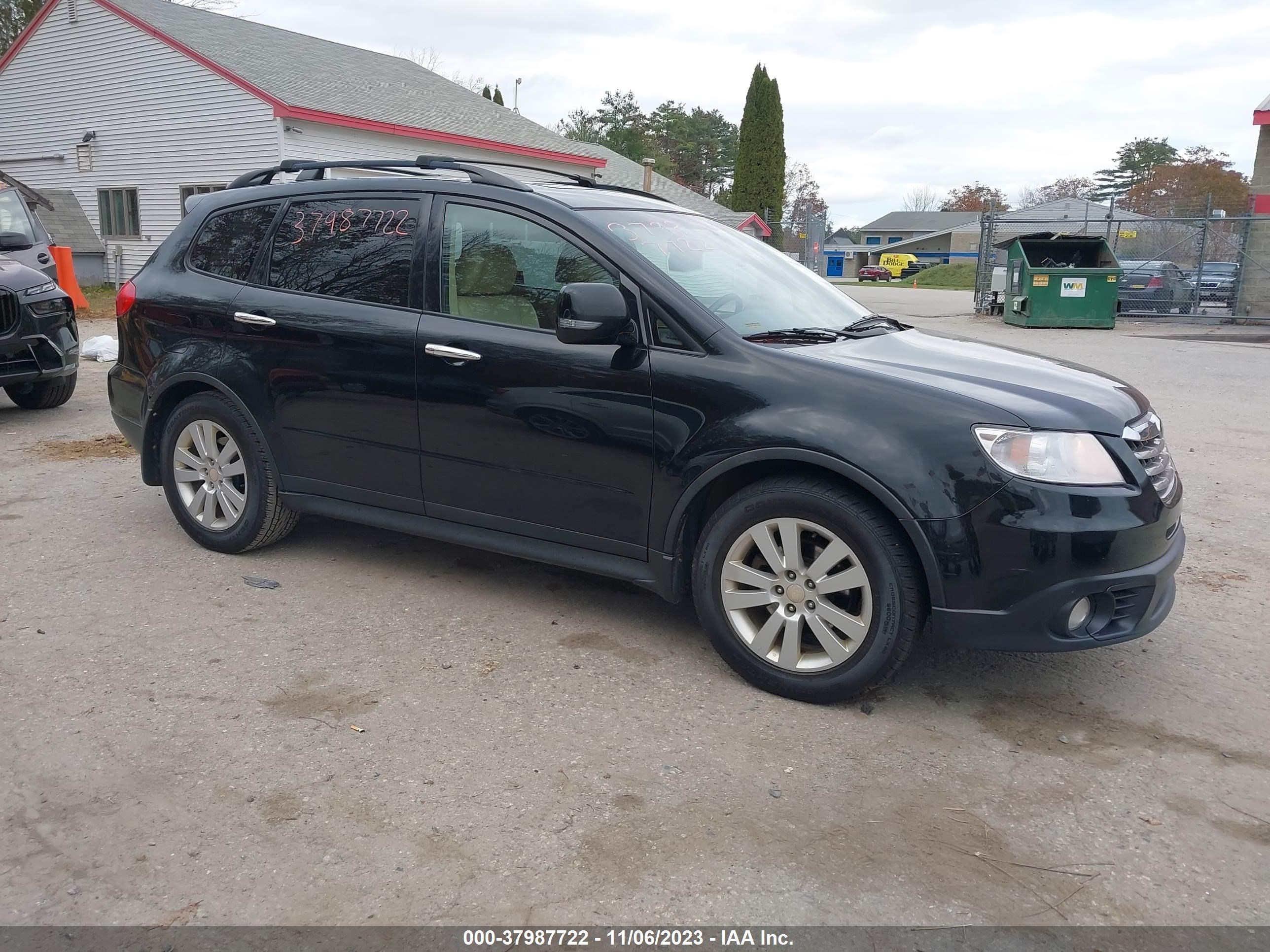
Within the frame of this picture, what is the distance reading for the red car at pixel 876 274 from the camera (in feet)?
230

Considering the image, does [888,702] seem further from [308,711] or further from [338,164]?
[338,164]

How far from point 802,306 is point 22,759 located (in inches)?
130

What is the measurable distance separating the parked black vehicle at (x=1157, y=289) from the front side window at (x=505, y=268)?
21.4m

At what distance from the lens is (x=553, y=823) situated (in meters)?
2.89

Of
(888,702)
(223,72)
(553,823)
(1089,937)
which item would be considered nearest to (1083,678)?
(888,702)

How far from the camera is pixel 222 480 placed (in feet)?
16.3

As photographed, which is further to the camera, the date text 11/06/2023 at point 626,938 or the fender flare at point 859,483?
the fender flare at point 859,483

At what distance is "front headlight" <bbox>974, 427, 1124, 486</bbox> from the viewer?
3287 mm

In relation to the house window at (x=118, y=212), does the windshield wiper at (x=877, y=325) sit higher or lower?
lower

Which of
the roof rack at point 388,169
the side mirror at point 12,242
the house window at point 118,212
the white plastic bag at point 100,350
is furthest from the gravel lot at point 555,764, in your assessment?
the house window at point 118,212

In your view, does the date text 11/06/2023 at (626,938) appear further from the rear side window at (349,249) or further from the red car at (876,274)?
the red car at (876,274)

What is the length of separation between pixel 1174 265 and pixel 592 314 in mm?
22968

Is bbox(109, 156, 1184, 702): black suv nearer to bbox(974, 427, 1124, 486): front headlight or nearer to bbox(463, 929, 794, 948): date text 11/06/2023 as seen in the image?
bbox(974, 427, 1124, 486): front headlight

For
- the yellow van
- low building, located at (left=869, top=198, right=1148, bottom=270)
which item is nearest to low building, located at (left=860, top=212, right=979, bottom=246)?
low building, located at (left=869, top=198, right=1148, bottom=270)
